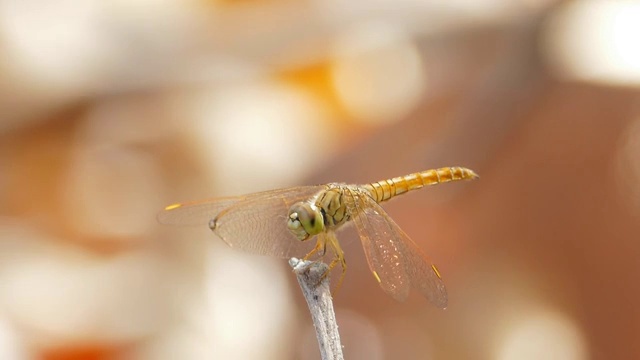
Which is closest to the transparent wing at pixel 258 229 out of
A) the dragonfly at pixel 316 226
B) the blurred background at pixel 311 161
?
the dragonfly at pixel 316 226

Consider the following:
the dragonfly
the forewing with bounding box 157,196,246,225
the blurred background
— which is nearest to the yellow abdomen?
the dragonfly

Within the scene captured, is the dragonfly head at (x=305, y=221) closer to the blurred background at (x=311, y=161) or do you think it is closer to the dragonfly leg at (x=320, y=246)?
the dragonfly leg at (x=320, y=246)

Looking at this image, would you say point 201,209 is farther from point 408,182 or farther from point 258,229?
point 408,182

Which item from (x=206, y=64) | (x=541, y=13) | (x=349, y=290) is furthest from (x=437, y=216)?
(x=206, y=64)

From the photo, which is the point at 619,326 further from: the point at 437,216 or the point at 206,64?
the point at 206,64

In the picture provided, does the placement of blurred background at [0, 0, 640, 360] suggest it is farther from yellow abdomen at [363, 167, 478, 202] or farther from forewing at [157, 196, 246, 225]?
forewing at [157, 196, 246, 225]

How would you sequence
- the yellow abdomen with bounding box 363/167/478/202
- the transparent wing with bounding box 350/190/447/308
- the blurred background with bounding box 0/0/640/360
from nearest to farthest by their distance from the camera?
1. the transparent wing with bounding box 350/190/447/308
2. the yellow abdomen with bounding box 363/167/478/202
3. the blurred background with bounding box 0/0/640/360

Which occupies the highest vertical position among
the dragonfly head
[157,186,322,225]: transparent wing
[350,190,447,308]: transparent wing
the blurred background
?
the blurred background

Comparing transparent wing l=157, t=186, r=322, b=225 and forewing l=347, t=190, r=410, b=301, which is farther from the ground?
transparent wing l=157, t=186, r=322, b=225
